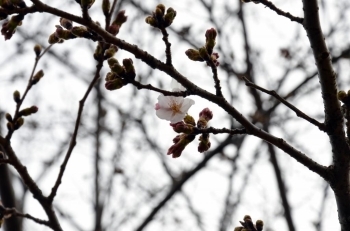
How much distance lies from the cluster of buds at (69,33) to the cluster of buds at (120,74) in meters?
0.10

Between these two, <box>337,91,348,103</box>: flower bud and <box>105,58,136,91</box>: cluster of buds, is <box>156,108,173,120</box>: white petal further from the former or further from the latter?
<box>337,91,348,103</box>: flower bud

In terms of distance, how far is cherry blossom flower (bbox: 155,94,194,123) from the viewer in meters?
1.57

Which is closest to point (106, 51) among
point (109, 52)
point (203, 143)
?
point (109, 52)

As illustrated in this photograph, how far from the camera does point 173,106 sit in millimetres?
1613

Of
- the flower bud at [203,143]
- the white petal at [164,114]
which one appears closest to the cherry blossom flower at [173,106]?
the white petal at [164,114]

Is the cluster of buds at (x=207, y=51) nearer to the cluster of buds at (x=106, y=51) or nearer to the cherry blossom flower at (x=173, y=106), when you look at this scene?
the cherry blossom flower at (x=173, y=106)

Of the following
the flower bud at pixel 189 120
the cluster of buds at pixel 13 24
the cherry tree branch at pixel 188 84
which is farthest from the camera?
the flower bud at pixel 189 120

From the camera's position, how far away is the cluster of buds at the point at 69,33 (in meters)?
1.35

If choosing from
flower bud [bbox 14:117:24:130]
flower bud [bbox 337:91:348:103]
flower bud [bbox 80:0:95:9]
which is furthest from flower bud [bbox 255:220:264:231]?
flower bud [bbox 14:117:24:130]

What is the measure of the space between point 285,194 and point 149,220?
1.15 metres

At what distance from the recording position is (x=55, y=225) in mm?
1771

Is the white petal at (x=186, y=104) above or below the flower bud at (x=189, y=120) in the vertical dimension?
above

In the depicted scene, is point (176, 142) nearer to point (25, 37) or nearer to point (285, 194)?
point (285, 194)

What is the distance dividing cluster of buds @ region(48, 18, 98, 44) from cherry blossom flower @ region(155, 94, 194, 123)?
14.5 inches
